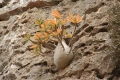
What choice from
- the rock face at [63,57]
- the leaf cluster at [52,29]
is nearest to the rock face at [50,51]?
the rock face at [63,57]

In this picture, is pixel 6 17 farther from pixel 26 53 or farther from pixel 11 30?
pixel 26 53

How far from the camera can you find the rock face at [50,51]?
255cm

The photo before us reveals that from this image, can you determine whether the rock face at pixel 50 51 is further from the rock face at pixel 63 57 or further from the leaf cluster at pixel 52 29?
the leaf cluster at pixel 52 29

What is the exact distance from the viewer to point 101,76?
2447mm

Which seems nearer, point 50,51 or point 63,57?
point 63,57

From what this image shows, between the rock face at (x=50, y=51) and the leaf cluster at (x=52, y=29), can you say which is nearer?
the rock face at (x=50, y=51)

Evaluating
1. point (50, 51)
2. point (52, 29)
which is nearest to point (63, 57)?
point (52, 29)

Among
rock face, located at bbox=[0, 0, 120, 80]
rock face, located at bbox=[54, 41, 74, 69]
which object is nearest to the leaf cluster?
rock face, located at bbox=[54, 41, 74, 69]

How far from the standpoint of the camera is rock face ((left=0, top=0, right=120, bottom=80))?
2.55 meters

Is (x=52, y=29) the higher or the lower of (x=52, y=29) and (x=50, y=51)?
the higher

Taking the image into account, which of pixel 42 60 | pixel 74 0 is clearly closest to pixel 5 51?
→ pixel 42 60

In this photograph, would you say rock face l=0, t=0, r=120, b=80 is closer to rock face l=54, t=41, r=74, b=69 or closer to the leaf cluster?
rock face l=54, t=41, r=74, b=69

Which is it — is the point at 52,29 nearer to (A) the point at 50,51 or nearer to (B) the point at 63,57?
(B) the point at 63,57

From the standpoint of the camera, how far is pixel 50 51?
130 inches
